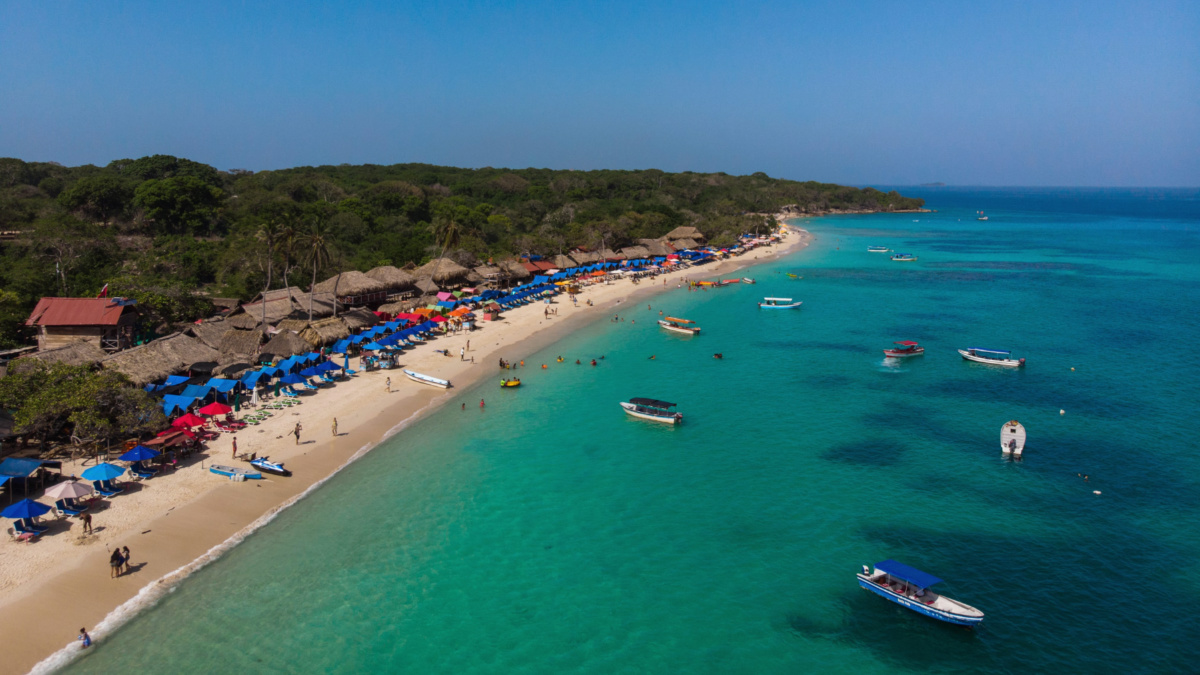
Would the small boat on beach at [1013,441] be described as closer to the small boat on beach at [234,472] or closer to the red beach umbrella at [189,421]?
the small boat on beach at [234,472]

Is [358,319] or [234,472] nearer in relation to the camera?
[234,472]

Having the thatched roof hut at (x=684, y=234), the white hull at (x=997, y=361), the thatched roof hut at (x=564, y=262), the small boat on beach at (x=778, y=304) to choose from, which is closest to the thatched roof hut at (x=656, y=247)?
the thatched roof hut at (x=684, y=234)

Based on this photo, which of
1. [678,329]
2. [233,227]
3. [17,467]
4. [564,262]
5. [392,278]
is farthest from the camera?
[564,262]

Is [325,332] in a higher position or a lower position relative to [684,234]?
lower

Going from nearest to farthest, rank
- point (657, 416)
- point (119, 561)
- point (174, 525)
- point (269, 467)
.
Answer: point (119, 561) < point (174, 525) < point (269, 467) < point (657, 416)

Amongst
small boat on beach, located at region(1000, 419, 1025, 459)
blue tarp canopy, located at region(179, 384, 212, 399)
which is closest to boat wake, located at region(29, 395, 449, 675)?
blue tarp canopy, located at region(179, 384, 212, 399)

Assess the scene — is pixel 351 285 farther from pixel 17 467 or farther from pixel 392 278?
pixel 17 467

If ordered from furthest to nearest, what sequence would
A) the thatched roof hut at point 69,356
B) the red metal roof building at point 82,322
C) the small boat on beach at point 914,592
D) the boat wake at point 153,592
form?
1. the red metal roof building at point 82,322
2. the thatched roof hut at point 69,356
3. the small boat on beach at point 914,592
4. the boat wake at point 153,592

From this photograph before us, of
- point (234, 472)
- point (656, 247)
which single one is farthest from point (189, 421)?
point (656, 247)
